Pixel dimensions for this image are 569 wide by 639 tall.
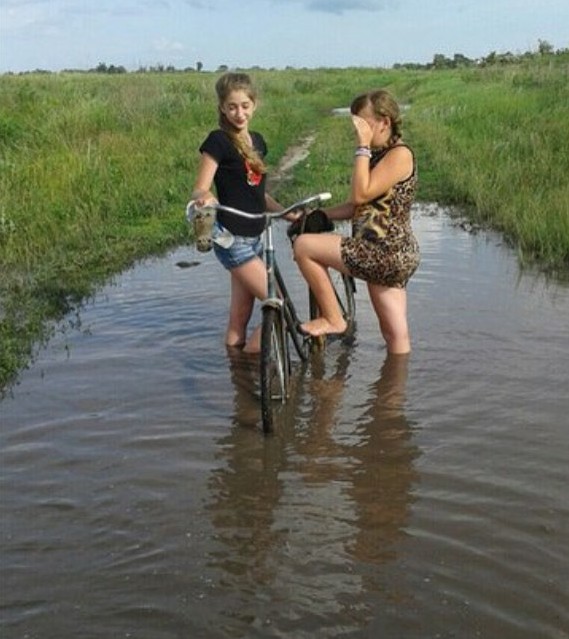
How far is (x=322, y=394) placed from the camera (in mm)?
5773

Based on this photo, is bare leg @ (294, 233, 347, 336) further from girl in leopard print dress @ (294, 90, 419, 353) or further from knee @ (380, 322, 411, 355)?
knee @ (380, 322, 411, 355)

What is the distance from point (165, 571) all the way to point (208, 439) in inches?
57.7

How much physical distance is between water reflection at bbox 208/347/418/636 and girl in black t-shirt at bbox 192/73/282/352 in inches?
31.2

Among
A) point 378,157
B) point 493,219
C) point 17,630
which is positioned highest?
point 378,157

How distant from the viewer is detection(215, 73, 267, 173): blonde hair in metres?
5.43

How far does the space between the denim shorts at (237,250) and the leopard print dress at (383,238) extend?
0.61m

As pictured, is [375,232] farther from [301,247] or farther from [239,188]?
[239,188]

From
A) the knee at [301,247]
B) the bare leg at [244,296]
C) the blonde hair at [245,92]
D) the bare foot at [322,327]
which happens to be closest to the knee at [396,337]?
the bare foot at [322,327]

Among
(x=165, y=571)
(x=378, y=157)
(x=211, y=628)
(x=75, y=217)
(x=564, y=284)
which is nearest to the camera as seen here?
(x=211, y=628)

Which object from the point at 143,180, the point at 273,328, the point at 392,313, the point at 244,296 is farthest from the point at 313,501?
the point at 143,180

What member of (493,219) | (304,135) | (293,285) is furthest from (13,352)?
(304,135)

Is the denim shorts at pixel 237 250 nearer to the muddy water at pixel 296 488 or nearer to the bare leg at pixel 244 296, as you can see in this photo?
the bare leg at pixel 244 296

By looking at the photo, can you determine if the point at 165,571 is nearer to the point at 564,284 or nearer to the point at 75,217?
the point at 564,284

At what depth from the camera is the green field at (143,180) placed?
29.0 feet
